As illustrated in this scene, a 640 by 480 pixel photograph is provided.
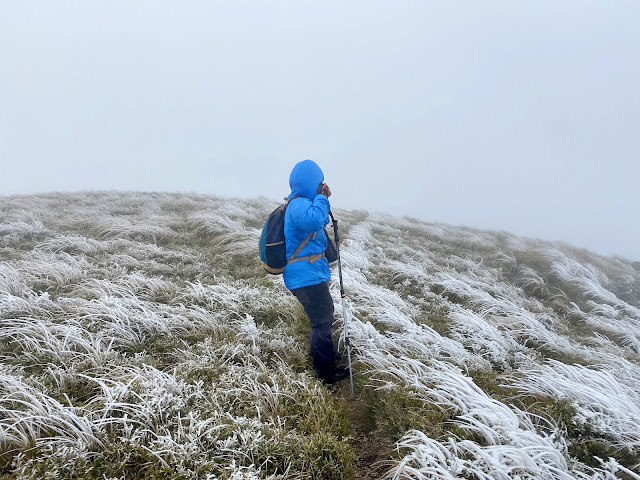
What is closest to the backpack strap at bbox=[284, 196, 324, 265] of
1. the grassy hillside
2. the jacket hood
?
the jacket hood

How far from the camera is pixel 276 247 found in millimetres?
3969

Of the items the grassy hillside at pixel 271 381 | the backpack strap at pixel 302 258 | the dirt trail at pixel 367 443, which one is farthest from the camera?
the backpack strap at pixel 302 258

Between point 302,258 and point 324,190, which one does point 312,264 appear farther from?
point 324,190

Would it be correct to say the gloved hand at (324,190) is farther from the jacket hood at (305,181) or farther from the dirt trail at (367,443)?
the dirt trail at (367,443)

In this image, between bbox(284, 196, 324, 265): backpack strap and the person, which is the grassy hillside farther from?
bbox(284, 196, 324, 265): backpack strap

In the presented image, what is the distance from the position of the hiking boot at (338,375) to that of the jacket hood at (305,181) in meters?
2.23

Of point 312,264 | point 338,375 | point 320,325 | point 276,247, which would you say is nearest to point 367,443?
point 338,375

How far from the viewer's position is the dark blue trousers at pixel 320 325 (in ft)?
13.3

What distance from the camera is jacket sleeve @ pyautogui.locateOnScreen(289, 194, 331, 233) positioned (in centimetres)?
378

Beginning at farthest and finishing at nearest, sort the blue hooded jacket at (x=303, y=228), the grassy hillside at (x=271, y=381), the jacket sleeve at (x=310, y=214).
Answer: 1. the blue hooded jacket at (x=303, y=228)
2. the jacket sleeve at (x=310, y=214)
3. the grassy hillside at (x=271, y=381)

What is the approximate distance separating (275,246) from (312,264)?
0.49m

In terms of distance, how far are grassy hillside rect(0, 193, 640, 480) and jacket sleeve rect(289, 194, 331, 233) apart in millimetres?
1641

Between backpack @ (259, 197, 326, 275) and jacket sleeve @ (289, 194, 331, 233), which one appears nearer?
jacket sleeve @ (289, 194, 331, 233)

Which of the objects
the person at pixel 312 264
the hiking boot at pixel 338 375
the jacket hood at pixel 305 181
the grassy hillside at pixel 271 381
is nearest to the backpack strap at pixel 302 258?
the person at pixel 312 264
